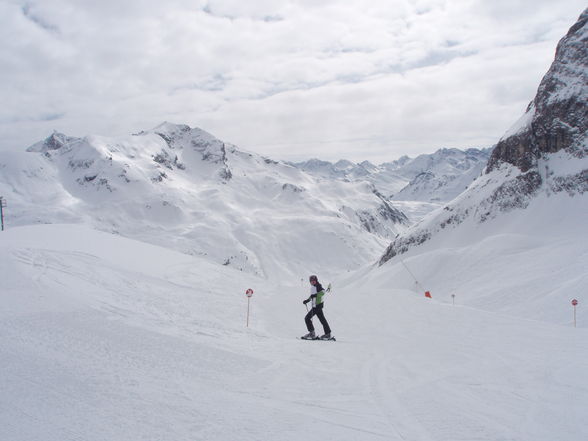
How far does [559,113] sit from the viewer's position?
6662cm

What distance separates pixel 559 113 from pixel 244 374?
2923 inches

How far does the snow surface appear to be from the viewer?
5.04 metres

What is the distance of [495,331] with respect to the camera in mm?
13242

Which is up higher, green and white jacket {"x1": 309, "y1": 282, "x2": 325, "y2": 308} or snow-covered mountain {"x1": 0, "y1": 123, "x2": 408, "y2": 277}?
snow-covered mountain {"x1": 0, "y1": 123, "x2": 408, "y2": 277}

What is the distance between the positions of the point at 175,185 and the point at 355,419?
7656 inches

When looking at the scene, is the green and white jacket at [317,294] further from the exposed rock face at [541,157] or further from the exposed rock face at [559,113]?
the exposed rock face at [559,113]

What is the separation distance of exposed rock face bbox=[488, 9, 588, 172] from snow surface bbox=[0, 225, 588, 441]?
6156cm

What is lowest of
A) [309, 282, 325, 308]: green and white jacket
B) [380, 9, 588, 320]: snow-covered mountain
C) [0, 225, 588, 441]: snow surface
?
[0, 225, 588, 441]: snow surface

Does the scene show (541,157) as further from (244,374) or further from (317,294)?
(244,374)

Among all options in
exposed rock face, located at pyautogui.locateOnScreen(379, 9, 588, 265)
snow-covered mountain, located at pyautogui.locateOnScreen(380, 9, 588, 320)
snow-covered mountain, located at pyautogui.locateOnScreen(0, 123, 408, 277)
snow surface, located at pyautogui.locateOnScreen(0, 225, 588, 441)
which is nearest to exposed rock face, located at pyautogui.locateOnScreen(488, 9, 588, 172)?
exposed rock face, located at pyautogui.locateOnScreen(379, 9, 588, 265)

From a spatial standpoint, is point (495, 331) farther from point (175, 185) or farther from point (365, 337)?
point (175, 185)

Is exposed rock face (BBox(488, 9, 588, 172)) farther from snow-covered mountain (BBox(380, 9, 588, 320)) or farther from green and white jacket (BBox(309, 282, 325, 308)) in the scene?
green and white jacket (BBox(309, 282, 325, 308))

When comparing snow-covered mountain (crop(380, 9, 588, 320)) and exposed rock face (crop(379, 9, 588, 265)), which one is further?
exposed rock face (crop(379, 9, 588, 265))

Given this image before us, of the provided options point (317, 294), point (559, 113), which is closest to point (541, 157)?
point (559, 113)
